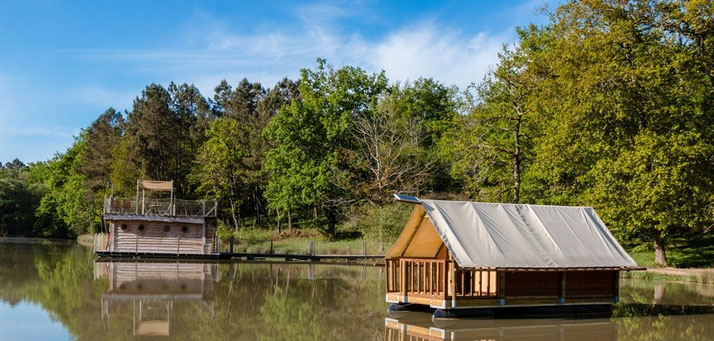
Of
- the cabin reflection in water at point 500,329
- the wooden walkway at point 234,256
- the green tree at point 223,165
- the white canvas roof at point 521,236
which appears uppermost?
the green tree at point 223,165

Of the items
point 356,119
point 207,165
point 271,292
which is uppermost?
point 356,119

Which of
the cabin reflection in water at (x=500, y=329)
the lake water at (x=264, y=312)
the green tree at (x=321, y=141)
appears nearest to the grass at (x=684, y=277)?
the lake water at (x=264, y=312)

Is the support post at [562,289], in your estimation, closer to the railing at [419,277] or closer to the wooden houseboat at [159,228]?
the railing at [419,277]

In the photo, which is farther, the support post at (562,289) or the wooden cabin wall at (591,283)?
the wooden cabin wall at (591,283)

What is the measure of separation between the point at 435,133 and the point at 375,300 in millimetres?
39217

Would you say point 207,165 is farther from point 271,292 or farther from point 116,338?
point 116,338

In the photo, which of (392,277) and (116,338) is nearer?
(116,338)

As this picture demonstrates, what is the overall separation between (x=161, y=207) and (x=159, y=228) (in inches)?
54.0

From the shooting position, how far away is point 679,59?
97.9 ft

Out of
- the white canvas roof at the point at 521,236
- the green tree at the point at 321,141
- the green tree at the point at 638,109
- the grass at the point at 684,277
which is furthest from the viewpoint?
the green tree at the point at 321,141

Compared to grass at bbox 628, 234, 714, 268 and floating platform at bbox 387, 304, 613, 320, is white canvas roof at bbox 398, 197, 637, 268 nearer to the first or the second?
floating platform at bbox 387, 304, 613, 320

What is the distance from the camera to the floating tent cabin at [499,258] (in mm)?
16312

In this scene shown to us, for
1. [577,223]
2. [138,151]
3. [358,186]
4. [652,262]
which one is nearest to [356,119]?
[358,186]

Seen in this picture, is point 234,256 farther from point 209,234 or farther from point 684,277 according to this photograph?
point 684,277
